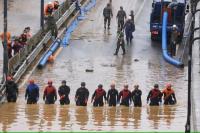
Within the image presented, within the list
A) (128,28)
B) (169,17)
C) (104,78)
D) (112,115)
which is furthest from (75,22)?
(112,115)

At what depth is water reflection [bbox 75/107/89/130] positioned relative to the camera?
25473mm

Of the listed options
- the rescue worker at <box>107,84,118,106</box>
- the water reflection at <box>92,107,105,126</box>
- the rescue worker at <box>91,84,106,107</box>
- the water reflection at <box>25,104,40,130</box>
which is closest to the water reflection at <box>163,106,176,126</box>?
the rescue worker at <box>107,84,118,106</box>

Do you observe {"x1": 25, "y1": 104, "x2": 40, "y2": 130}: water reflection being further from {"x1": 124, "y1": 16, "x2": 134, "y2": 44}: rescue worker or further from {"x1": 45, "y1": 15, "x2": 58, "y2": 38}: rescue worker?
{"x1": 124, "y1": 16, "x2": 134, "y2": 44}: rescue worker

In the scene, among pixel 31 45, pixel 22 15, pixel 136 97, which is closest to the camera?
pixel 136 97

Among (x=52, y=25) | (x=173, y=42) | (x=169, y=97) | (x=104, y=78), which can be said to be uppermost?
(x=52, y=25)

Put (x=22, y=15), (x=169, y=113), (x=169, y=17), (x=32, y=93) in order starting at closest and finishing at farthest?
1. (x=169, y=113)
2. (x=32, y=93)
3. (x=169, y=17)
4. (x=22, y=15)

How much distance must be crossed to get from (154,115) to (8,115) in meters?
4.90

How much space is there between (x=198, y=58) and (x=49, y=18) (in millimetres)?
8692

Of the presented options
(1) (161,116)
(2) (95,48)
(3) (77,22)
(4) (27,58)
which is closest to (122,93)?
(1) (161,116)

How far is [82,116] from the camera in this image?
26828 millimetres

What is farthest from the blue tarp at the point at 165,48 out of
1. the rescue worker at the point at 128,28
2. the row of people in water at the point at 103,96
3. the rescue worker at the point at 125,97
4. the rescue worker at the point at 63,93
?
the rescue worker at the point at 63,93

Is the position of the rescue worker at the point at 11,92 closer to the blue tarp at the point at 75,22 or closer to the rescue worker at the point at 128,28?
the blue tarp at the point at 75,22

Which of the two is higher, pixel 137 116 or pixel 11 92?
pixel 11 92

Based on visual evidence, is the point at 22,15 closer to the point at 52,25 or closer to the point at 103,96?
the point at 52,25
